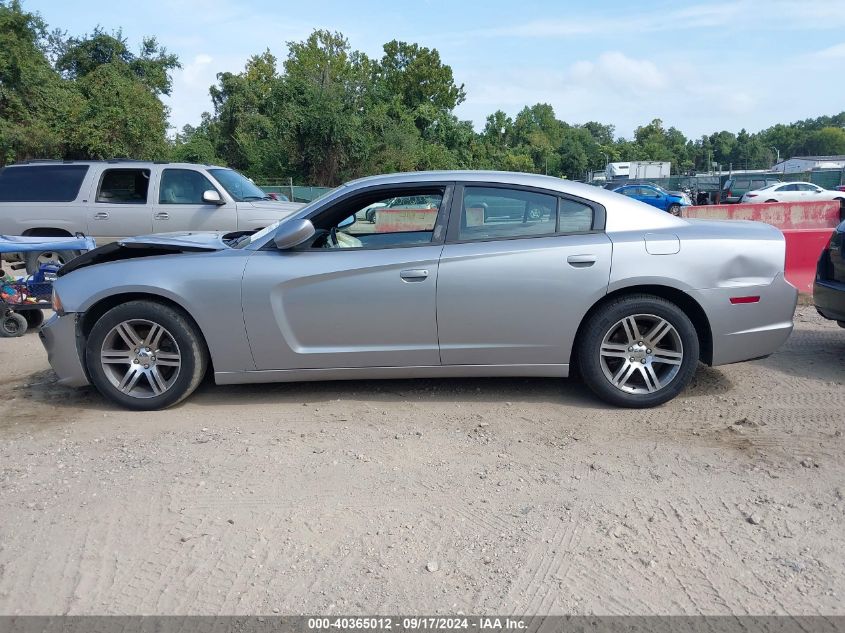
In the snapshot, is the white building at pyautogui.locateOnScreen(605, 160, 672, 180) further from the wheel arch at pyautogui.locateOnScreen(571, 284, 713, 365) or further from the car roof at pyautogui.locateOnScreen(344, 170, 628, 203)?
the wheel arch at pyautogui.locateOnScreen(571, 284, 713, 365)

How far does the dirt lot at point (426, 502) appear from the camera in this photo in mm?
2740

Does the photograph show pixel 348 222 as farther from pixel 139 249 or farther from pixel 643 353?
pixel 643 353

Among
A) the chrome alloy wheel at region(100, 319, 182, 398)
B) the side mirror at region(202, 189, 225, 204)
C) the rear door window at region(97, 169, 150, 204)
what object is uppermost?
the rear door window at region(97, 169, 150, 204)

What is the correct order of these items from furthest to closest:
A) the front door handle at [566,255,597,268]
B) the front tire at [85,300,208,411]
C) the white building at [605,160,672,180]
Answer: the white building at [605,160,672,180]
the front tire at [85,300,208,411]
the front door handle at [566,255,597,268]

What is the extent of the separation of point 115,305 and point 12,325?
3323 millimetres

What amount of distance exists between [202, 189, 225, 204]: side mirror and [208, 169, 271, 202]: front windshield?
24 cm

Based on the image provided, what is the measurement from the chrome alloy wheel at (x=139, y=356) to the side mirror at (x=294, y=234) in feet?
3.24

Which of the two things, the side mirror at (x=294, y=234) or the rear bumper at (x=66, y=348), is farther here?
the rear bumper at (x=66, y=348)

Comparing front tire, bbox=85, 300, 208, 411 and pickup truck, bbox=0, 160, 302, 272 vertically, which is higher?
pickup truck, bbox=0, 160, 302, 272

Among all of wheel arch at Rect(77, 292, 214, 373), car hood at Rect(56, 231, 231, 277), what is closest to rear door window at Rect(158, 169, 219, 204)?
car hood at Rect(56, 231, 231, 277)

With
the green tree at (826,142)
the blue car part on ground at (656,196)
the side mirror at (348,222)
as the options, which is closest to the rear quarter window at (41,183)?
the side mirror at (348,222)

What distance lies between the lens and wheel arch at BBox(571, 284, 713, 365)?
4.65m

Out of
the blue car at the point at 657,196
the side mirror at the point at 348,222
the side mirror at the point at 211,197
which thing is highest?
the side mirror at the point at 211,197

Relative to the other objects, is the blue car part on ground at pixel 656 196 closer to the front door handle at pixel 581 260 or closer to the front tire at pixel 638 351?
the front tire at pixel 638 351
